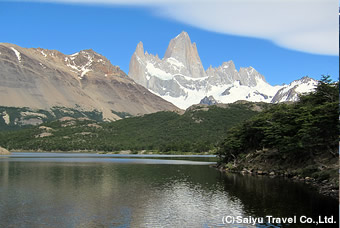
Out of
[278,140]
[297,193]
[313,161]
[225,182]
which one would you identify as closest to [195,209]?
[297,193]

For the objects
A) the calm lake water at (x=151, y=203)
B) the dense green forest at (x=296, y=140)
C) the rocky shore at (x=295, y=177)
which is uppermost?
the dense green forest at (x=296, y=140)

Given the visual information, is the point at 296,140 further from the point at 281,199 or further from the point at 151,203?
the point at 151,203

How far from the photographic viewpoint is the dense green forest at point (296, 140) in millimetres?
76625

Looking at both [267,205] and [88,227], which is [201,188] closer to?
[267,205]

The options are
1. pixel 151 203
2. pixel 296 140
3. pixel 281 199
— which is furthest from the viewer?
pixel 296 140

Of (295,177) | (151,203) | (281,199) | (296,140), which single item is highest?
(296,140)

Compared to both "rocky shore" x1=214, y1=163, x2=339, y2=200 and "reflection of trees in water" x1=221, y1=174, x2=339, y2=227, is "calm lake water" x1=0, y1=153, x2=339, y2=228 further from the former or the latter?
"rocky shore" x1=214, y1=163, x2=339, y2=200

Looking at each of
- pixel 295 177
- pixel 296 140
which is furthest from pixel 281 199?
pixel 296 140

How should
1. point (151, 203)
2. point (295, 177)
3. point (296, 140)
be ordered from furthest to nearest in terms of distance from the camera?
point (296, 140), point (295, 177), point (151, 203)

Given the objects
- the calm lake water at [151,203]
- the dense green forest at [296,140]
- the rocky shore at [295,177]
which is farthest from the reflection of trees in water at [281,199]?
the dense green forest at [296,140]

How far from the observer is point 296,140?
8425 centimetres

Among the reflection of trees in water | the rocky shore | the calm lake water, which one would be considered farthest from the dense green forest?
the calm lake water

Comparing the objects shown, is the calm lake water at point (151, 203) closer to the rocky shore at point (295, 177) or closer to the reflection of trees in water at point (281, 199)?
the reflection of trees in water at point (281, 199)

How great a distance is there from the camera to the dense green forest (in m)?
76.6
